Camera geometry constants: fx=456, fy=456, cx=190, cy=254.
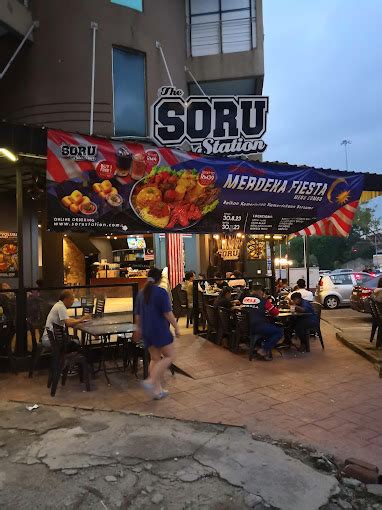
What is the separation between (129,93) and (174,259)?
5.64 m

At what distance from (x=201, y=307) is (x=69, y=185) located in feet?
18.2

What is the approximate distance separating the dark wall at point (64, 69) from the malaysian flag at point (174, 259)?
4.00 meters

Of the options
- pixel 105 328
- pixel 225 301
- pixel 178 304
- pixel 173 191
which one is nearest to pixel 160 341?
pixel 105 328

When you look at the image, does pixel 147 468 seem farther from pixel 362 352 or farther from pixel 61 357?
pixel 362 352

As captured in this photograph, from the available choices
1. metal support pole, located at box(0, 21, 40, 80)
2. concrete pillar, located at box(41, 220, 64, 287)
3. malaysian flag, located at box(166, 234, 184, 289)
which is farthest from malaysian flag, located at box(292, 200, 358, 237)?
metal support pole, located at box(0, 21, 40, 80)

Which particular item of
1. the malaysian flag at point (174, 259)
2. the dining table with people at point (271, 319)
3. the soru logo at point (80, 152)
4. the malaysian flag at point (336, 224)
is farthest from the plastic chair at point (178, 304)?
the soru logo at point (80, 152)

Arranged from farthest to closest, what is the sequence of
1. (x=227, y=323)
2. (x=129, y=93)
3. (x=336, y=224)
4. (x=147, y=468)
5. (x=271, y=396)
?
(x=129, y=93) < (x=336, y=224) < (x=227, y=323) < (x=271, y=396) < (x=147, y=468)

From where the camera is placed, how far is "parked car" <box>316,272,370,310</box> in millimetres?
19078

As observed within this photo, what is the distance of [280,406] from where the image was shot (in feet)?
19.5

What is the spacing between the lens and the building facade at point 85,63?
545 inches

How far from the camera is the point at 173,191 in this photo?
813 centimetres

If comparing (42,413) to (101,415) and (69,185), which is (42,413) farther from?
(69,185)

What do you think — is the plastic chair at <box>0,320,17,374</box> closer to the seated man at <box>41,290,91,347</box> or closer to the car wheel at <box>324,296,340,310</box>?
the seated man at <box>41,290,91,347</box>

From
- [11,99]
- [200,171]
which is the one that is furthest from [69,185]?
[11,99]
